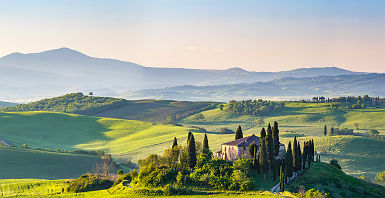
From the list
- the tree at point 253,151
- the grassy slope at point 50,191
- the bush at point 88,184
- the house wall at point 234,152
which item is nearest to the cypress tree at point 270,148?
the tree at point 253,151

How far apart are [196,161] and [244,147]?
1025 cm

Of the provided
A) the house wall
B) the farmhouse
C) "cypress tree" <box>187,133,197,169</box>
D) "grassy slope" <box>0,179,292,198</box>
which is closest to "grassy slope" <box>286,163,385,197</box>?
"grassy slope" <box>0,179,292,198</box>

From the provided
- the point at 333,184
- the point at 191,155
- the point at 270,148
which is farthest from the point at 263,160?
the point at 191,155

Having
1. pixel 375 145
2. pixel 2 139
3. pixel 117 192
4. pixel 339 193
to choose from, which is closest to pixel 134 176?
pixel 117 192

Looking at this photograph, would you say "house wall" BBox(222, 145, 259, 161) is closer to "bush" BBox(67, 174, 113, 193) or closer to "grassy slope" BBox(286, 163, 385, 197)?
"grassy slope" BBox(286, 163, 385, 197)

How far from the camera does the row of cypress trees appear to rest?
7417 centimetres

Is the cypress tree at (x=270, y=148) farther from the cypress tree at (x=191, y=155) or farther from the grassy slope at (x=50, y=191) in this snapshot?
the cypress tree at (x=191, y=155)

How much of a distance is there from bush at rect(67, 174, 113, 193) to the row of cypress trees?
34.2 m

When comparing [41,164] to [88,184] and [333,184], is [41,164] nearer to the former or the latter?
[88,184]

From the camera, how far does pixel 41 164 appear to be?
12000 centimetres

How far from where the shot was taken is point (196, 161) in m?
82.4

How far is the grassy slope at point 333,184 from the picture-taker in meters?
72.4

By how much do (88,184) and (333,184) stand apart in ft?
150

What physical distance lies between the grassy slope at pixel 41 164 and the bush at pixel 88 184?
30385 mm
